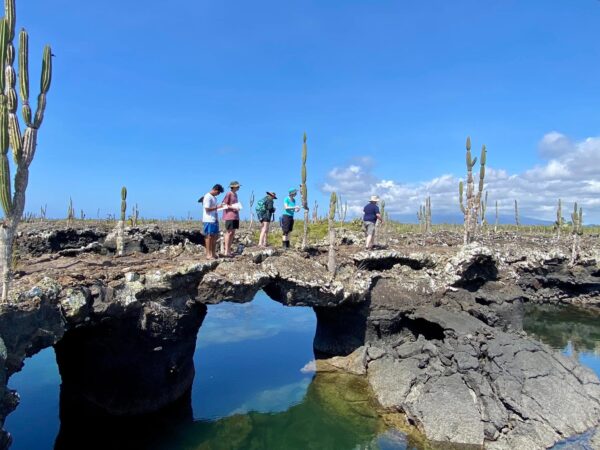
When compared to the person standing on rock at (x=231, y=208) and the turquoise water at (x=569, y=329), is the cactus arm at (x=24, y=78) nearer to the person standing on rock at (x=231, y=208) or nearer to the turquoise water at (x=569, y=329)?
the person standing on rock at (x=231, y=208)

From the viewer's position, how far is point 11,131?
8.61 metres

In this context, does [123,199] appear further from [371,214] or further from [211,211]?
[371,214]

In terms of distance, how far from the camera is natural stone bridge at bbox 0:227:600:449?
1058 cm

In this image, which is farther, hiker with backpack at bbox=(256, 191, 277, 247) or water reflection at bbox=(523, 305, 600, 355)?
water reflection at bbox=(523, 305, 600, 355)

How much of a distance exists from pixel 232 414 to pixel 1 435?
7.28 metres

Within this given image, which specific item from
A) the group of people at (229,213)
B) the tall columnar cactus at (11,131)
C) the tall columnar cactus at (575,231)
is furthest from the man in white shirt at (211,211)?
the tall columnar cactus at (575,231)

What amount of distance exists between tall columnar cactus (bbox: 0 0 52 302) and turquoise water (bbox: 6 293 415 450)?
20.4 ft

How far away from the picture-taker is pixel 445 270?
718 inches

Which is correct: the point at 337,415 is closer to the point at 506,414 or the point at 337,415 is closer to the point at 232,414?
the point at 232,414

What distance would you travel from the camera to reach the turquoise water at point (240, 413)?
12.3m

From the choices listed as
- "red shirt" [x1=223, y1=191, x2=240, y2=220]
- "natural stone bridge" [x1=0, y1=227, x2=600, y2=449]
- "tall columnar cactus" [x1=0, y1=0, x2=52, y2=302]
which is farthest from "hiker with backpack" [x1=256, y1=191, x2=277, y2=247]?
"tall columnar cactus" [x1=0, y1=0, x2=52, y2=302]

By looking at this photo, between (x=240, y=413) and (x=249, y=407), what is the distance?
47cm

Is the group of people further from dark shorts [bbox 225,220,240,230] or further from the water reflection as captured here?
the water reflection

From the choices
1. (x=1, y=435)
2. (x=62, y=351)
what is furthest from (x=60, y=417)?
(x=1, y=435)
